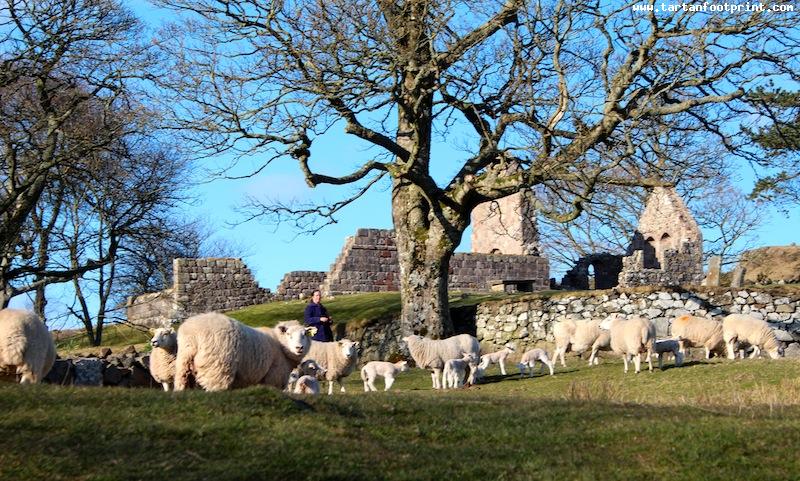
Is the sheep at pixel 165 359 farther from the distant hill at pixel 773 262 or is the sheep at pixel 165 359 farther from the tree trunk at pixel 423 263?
the distant hill at pixel 773 262

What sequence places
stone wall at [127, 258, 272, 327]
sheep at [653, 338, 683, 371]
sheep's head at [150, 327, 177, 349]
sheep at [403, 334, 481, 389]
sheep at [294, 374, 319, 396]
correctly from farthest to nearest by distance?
stone wall at [127, 258, 272, 327] < sheep at [403, 334, 481, 389] < sheep at [653, 338, 683, 371] < sheep at [294, 374, 319, 396] < sheep's head at [150, 327, 177, 349]

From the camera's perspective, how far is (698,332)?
22453 mm

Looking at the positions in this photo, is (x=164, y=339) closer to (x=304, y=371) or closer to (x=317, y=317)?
(x=304, y=371)

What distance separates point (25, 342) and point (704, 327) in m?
13.8

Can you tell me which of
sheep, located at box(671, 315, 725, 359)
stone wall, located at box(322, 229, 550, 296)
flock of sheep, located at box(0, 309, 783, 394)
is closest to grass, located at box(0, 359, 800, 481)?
flock of sheep, located at box(0, 309, 783, 394)

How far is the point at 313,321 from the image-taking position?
2297 centimetres

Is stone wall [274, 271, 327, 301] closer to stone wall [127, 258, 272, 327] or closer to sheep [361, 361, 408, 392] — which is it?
A: stone wall [127, 258, 272, 327]

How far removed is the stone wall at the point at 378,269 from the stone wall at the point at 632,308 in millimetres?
9633

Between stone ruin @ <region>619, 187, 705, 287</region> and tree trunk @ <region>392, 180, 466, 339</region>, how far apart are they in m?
17.2

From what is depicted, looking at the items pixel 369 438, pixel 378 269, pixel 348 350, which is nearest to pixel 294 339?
pixel 369 438

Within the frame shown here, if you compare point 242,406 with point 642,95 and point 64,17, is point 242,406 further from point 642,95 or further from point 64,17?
point 642,95

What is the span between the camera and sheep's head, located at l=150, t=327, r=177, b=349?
48.1 ft

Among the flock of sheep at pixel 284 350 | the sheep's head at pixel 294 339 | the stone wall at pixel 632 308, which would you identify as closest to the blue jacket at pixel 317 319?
the flock of sheep at pixel 284 350

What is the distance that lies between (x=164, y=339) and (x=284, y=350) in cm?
159
